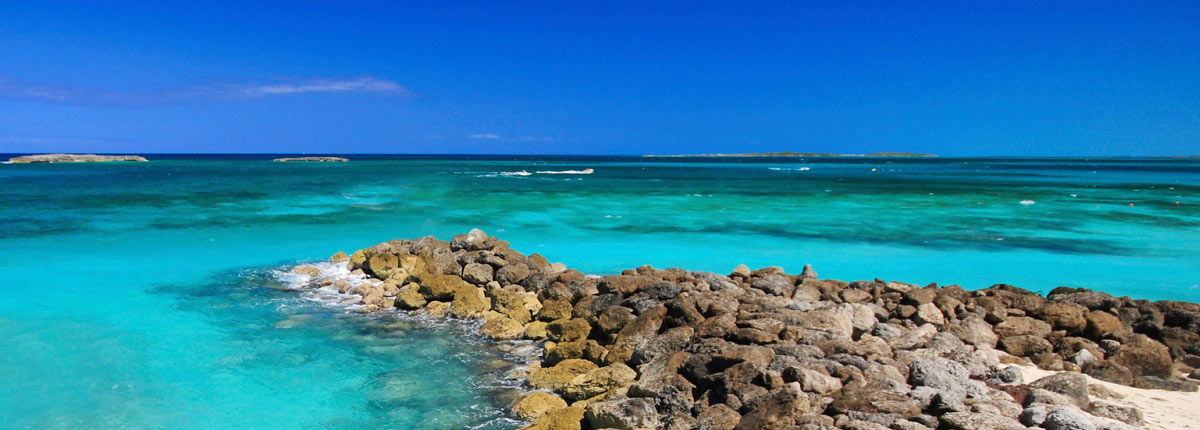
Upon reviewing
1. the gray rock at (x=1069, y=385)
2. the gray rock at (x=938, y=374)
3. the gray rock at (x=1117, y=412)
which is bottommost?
the gray rock at (x=1117, y=412)

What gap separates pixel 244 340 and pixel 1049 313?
373 inches

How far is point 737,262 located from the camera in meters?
14.6

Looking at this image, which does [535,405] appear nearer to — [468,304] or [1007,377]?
[468,304]

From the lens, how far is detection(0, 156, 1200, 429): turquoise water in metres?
6.89

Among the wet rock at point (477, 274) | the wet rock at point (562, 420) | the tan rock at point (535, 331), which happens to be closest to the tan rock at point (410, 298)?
the wet rock at point (477, 274)

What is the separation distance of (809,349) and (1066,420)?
6.61ft

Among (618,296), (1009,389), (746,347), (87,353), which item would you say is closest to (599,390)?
(746,347)

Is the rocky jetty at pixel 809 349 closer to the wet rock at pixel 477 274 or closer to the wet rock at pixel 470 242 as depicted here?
the wet rock at pixel 477 274

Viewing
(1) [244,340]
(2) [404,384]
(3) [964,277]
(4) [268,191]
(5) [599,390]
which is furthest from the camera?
(4) [268,191]

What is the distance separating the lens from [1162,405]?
19.2ft

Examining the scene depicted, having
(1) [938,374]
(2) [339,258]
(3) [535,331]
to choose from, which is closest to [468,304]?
(3) [535,331]

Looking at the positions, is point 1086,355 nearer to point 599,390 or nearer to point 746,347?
point 746,347

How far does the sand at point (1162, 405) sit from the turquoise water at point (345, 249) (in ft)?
17.5

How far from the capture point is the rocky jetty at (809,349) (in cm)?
540
